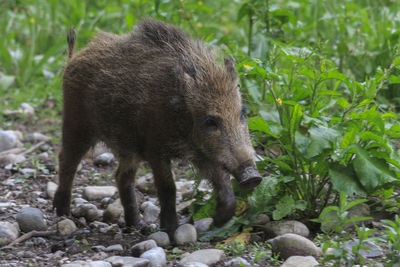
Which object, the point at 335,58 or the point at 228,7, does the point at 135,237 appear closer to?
the point at 335,58

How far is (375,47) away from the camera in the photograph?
6047 millimetres

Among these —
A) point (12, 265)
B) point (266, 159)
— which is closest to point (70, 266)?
point (12, 265)

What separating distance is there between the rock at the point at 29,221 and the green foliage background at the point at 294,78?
5.22ft

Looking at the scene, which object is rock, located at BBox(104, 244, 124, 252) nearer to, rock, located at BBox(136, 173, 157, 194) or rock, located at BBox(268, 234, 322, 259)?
rock, located at BBox(268, 234, 322, 259)

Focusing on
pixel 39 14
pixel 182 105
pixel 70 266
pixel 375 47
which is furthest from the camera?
pixel 39 14

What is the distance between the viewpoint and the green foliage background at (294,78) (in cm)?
378

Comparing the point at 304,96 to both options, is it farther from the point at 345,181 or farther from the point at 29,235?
the point at 29,235

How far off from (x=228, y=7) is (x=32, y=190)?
18.2 ft

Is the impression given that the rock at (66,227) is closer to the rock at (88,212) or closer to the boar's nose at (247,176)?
the rock at (88,212)

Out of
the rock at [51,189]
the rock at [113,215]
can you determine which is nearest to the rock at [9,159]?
the rock at [51,189]

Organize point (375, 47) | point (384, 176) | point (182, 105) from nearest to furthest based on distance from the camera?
point (384, 176) → point (182, 105) → point (375, 47)

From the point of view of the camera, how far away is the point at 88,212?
183 inches

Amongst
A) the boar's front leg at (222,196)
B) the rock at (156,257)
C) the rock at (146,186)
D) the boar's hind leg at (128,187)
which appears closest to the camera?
the rock at (156,257)

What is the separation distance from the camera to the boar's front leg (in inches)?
153
